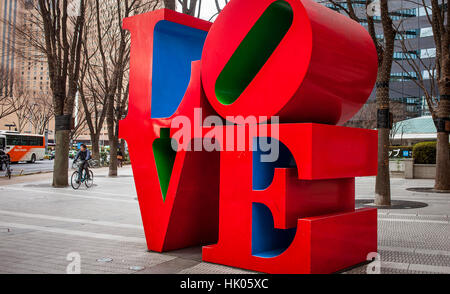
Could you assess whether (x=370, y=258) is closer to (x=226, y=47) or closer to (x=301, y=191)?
(x=301, y=191)

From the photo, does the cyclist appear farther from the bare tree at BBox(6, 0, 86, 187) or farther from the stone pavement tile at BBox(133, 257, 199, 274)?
the stone pavement tile at BBox(133, 257, 199, 274)

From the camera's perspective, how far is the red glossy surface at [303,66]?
480 cm

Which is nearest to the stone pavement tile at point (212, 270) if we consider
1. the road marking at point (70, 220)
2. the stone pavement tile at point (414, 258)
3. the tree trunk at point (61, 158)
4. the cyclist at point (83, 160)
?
the stone pavement tile at point (414, 258)

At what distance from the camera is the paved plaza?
528 centimetres

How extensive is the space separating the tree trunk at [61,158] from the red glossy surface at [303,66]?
12.0 m

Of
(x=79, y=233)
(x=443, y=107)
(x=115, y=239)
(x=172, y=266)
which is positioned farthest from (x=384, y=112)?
(x=79, y=233)

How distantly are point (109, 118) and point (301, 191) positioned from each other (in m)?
20.8

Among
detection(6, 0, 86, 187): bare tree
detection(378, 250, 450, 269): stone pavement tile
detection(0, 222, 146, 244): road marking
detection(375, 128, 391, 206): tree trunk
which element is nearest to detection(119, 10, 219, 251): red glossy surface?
detection(0, 222, 146, 244): road marking

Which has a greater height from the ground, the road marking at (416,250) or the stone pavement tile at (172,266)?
the road marking at (416,250)

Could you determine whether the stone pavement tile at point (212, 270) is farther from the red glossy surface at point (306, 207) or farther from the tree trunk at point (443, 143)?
the tree trunk at point (443, 143)

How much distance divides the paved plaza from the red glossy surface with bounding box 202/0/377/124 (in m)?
2.03

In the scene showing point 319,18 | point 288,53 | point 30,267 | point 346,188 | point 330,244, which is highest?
point 319,18
